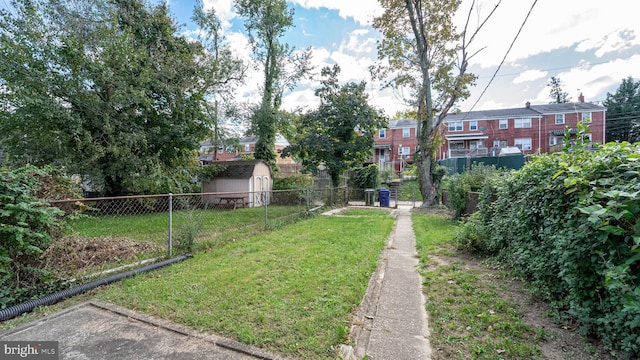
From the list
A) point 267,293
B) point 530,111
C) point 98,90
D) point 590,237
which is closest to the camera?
point 590,237

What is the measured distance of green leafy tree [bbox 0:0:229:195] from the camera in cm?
1063

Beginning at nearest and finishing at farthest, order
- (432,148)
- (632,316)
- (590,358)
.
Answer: (632,316) → (590,358) → (432,148)

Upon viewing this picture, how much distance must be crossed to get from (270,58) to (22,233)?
20.2 metres

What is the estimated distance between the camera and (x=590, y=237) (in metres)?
2.21

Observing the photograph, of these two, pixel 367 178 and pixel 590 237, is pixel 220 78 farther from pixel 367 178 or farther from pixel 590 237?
pixel 590 237

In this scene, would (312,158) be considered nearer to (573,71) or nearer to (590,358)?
(590,358)

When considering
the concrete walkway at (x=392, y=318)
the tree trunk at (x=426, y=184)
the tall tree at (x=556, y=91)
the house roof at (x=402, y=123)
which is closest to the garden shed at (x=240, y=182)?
the tree trunk at (x=426, y=184)

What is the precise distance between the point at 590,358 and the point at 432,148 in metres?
13.5

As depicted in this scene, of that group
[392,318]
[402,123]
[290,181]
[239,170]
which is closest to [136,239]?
[392,318]

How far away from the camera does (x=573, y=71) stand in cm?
1669

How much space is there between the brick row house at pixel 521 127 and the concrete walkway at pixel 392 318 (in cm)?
2899

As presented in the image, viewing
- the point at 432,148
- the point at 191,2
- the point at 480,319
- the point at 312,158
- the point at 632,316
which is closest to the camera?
the point at 632,316

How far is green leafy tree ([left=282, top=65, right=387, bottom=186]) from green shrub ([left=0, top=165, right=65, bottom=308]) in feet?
39.6

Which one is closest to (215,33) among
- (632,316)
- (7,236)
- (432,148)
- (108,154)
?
(108,154)
